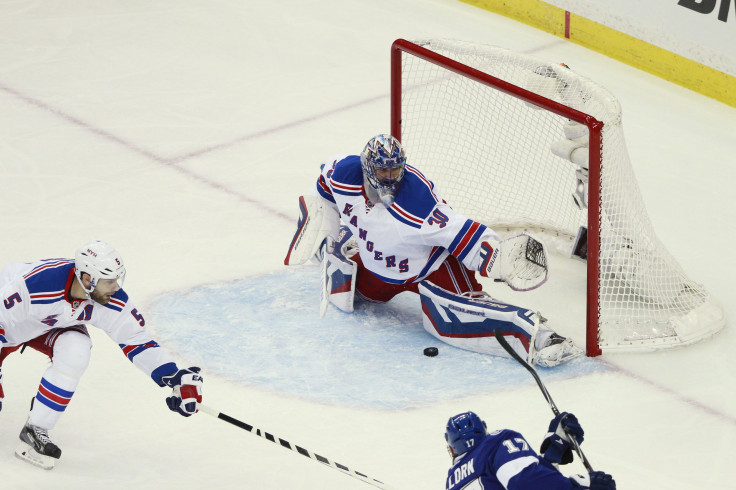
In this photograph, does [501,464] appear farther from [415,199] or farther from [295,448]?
[415,199]

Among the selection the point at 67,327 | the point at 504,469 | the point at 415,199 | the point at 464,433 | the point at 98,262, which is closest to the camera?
the point at 504,469

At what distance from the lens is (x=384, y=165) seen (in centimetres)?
504

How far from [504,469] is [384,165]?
1.77 meters

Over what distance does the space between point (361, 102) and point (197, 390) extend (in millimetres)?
3530

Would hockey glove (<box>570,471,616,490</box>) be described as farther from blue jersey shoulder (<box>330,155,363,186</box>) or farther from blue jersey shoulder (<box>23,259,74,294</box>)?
blue jersey shoulder (<box>330,155,363,186</box>)

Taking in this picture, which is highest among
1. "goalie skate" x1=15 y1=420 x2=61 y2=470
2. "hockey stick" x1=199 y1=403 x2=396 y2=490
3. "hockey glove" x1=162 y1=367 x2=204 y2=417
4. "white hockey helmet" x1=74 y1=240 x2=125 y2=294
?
"white hockey helmet" x1=74 y1=240 x2=125 y2=294

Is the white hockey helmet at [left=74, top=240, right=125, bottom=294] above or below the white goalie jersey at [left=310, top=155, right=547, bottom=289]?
above

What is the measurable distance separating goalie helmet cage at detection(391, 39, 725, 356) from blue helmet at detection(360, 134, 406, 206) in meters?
0.63

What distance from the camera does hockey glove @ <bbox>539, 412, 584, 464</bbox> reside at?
3844 millimetres

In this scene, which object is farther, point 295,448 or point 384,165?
point 384,165

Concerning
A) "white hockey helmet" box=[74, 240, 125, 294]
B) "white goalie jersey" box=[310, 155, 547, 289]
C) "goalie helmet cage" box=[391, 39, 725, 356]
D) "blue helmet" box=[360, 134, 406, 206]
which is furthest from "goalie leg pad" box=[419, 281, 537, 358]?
"white hockey helmet" box=[74, 240, 125, 294]

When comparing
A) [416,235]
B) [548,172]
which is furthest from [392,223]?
[548,172]

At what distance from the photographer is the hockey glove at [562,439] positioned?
3844mm

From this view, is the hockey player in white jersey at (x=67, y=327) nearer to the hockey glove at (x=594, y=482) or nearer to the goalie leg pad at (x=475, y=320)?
the goalie leg pad at (x=475, y=320)
